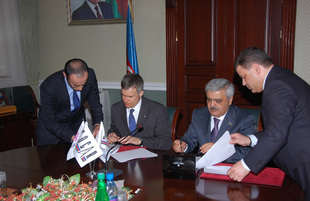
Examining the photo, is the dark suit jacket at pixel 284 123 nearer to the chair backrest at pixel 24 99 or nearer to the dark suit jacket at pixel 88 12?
the dark suit jacket at pixel 88 12

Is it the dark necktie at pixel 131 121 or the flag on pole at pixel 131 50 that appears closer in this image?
the dark necktie at pixel 131 121

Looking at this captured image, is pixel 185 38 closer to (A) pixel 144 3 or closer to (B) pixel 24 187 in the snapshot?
(A) pixel 144 3

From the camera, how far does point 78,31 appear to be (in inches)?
194

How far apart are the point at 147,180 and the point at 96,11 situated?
3442mm

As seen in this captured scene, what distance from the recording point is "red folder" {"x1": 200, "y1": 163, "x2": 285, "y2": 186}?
5.70ft

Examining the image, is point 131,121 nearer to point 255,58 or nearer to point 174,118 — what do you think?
point 174,118

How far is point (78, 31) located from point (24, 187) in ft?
11.6

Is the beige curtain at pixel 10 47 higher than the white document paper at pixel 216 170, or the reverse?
the beige curtain at pixel 10 47

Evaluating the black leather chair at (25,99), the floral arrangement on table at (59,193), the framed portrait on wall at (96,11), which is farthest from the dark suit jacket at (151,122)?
the black leather chair at (25,99)

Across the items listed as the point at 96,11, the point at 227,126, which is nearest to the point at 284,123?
the point at 227,126

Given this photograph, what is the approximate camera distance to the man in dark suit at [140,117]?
2668 millimetres

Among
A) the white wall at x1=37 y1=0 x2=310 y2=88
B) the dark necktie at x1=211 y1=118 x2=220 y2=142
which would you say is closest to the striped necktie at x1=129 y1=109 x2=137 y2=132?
the dark necktie at x1=211 y1=118 x2=220 y2=142

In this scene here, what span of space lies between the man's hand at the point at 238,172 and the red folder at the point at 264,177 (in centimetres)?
6

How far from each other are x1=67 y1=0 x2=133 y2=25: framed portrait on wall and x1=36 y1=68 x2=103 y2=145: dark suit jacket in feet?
5.51
